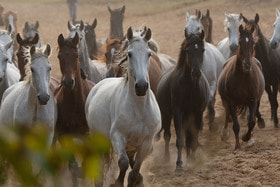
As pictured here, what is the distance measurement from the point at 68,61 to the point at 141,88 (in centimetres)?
169

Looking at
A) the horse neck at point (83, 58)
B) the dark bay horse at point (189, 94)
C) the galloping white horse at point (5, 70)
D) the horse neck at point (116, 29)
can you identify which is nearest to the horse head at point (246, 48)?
the dark bay horse at point (189, 94)

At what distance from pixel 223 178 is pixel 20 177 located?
6490 millimetres

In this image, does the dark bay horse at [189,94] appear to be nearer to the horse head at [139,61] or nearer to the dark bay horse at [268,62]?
the horse head at [139,61]

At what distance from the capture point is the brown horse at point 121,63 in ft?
19.8

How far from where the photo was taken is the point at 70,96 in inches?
264

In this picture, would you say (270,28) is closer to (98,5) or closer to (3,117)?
(98,5)

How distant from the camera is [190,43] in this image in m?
7.60

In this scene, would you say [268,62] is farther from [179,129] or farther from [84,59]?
[179,129]

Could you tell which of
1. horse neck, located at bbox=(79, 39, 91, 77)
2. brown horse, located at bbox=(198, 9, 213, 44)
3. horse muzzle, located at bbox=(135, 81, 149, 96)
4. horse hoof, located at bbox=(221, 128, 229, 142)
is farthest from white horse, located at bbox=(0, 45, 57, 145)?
brown horse, located at bbox=(198, 9, 213, 44)

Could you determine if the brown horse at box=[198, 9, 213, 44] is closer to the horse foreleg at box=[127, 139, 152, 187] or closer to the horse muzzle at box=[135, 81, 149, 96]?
the horse foreleg at box=[127, 139, 152, 187]

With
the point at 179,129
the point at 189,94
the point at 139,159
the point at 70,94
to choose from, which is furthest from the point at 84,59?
the point at 139,159

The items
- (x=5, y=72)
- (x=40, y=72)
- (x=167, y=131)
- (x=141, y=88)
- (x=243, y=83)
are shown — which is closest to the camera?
(x=141, y=88)

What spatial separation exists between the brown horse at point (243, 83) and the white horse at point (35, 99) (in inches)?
134

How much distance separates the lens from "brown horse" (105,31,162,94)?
602 centimetres
